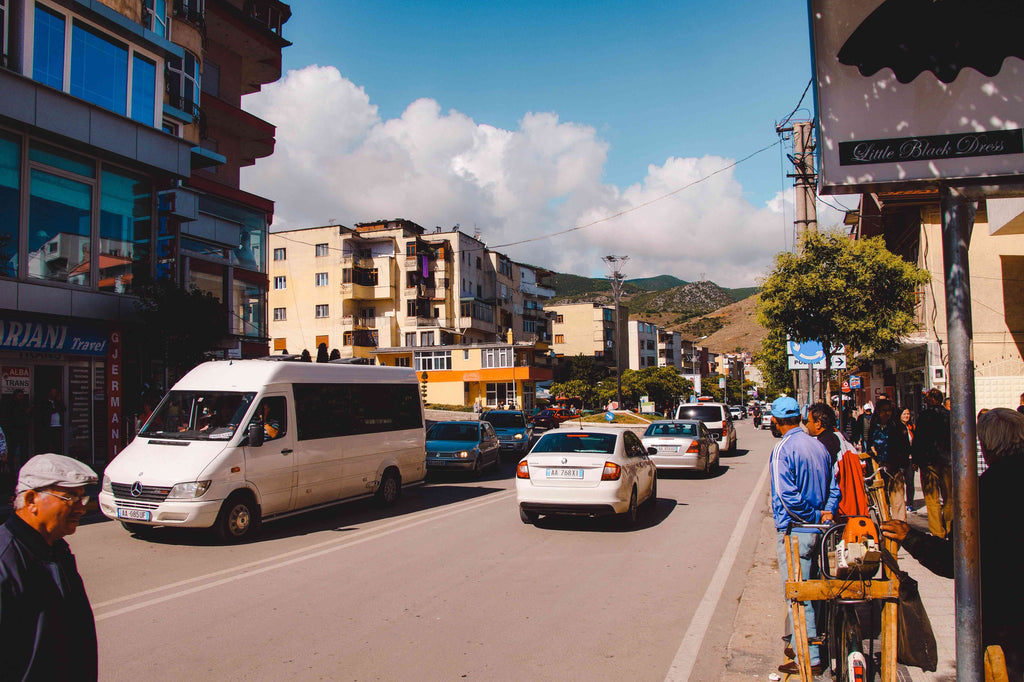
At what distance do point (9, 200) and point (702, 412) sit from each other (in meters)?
21.5

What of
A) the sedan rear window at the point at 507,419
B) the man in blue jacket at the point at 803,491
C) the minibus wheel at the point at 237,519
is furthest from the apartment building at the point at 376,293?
the man in blue jacket at the point at 803,491

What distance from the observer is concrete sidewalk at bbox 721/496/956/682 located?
199 inches

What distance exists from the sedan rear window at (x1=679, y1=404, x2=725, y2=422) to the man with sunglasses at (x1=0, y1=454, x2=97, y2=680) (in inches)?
964

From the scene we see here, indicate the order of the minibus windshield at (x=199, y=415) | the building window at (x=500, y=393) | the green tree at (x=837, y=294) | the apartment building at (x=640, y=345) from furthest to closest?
1. the apartment building at (x=640, y=345)
2. the building window at (x=500, y=393)
3. the green tree at (x=837, y=294)
4. the minibus windshield at (x=199, y=415)

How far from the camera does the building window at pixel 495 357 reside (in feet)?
221

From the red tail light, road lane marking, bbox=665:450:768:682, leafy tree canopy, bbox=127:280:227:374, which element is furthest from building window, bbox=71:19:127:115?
road lane marking, bbox=665:450:768:682

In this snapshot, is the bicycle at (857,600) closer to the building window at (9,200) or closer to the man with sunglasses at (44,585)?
the man with sunglasses at (44,585)

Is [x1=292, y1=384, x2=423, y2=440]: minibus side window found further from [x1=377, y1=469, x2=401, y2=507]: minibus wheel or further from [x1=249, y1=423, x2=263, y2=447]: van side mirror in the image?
[x1=249, y1=423, x2=263, y2=447]: van side mirror

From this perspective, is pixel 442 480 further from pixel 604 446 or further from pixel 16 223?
pixel 16 223

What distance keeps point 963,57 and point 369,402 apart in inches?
437

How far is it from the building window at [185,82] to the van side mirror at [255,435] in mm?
16168

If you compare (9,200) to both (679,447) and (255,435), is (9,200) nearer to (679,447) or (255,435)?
(255,435)

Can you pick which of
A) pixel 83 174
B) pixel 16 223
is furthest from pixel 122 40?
pixel 16 223

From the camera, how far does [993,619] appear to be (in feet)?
9.67
